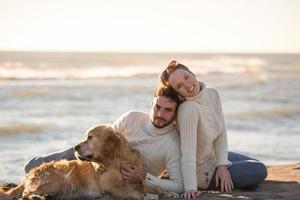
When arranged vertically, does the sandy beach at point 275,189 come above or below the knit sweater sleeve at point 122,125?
below

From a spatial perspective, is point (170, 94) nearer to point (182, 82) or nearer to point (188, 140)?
point (182, 82)

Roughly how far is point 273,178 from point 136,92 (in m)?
15.7

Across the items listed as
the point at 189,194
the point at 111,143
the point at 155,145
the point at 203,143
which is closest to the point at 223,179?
the point at 203,143

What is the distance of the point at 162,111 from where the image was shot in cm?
562

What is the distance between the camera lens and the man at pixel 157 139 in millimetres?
5602

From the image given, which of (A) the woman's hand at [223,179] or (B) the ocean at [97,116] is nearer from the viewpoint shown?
(A) the woman's hand at [223,179]

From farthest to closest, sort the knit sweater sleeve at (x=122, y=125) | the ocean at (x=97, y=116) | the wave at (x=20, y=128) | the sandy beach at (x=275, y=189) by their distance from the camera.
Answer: the wave at (x=20, y=128)
the ocean at (x=97, y=116)
the knit sweater sleeve at (x=122, y=125)
the sandy beach at (x=275, y=189)

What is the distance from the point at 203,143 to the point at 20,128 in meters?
7.15

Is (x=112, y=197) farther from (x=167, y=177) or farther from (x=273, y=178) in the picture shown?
(x=273, y=178)

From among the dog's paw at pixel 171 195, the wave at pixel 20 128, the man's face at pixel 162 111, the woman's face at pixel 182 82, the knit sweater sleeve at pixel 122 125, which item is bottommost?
the wave at pixel 20 128

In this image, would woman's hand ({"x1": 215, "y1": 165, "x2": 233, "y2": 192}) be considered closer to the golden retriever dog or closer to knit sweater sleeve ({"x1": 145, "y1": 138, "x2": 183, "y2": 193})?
knit sweater sleeve ({"x1": 145, "y1": 138, "x2": 183, "y2": 193})

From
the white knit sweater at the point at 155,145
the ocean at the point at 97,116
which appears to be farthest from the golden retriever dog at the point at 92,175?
the ocean at the point at 97,116

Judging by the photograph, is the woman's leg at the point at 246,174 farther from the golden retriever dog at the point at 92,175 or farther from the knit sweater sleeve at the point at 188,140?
the golden retriever dog at the point at 92,175

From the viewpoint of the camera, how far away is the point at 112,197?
5469 mm
